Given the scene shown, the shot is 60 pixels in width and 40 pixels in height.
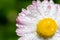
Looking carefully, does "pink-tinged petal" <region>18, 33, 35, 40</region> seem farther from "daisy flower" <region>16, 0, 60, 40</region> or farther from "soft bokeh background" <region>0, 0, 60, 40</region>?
"soft bokeh background" <region>0, 0, 60, 40</region>

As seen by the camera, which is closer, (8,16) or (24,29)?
(24,29)

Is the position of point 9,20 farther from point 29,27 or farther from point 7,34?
point 29,27

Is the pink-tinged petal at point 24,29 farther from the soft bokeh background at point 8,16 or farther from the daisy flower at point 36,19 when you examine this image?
the soft bokeh background at point 8,16

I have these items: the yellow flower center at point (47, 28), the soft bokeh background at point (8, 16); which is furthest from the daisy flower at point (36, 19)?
the soft bokeh background at point (8, 16)

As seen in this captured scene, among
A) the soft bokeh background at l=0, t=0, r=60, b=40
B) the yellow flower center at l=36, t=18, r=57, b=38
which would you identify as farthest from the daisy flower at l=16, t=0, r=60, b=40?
the soft bokeh background at l=0, t=0, r=60, b=40

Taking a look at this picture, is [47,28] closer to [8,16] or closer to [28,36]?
[28,36]

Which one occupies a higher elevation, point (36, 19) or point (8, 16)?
point (36, 19)

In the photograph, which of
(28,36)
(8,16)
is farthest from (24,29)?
(8,16)
